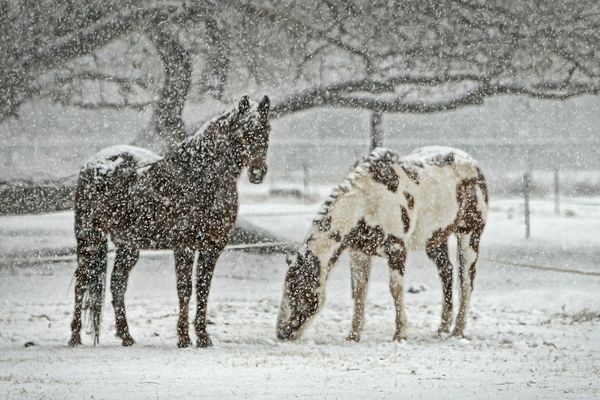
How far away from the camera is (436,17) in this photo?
42.3 ft

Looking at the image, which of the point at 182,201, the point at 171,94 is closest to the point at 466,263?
the point at 182,201

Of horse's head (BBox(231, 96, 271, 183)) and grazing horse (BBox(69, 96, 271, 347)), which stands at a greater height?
horse's head (BBox(231, 96, 271, 183))

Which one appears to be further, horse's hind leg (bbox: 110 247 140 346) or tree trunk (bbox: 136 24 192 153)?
tree trunk (bbox: 136 24 192 153)

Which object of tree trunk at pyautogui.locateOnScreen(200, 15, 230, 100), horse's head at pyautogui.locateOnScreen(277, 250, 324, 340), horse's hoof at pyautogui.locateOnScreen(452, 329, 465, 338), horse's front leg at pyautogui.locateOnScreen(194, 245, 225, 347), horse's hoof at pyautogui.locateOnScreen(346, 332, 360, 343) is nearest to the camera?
horse's front leg at pyautogui.locateOnScreen(194, 245, 225, 347)

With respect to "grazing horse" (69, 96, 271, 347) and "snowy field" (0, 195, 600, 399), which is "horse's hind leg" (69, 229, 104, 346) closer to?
"grazing horse" (69, 96, 271, 347)

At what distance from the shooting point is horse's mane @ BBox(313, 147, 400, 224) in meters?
7.34

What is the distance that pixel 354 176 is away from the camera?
7480 mm

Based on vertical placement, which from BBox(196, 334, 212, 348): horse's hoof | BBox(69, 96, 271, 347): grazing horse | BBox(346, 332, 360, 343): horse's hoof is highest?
BBox(69, 96, 271, 347): grazing horse

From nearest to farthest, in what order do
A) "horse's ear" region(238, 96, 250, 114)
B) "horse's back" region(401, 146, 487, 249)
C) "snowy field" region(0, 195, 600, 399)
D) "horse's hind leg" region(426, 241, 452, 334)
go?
"snowy field" region(0, 195, 600, 399) < "horse's ear" region(238, 96, 250, 114) < "horse's back" region(401, 146, 487, 249) < "horse's hind leg" region(426, 241, 452, 334)

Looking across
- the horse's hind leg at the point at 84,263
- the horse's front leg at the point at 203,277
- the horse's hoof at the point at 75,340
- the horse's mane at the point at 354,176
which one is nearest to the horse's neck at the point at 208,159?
the horse's front leg at the point at 203,277

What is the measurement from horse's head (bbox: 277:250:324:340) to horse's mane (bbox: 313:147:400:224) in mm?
365

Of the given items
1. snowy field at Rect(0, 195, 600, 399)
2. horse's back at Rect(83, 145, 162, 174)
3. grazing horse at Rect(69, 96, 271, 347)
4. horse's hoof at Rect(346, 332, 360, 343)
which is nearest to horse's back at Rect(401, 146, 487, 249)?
horse's hoof at Rect(346, 332, 360, 343)

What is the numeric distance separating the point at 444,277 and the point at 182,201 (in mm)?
2897

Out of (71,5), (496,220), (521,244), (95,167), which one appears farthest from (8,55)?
(496,220)
